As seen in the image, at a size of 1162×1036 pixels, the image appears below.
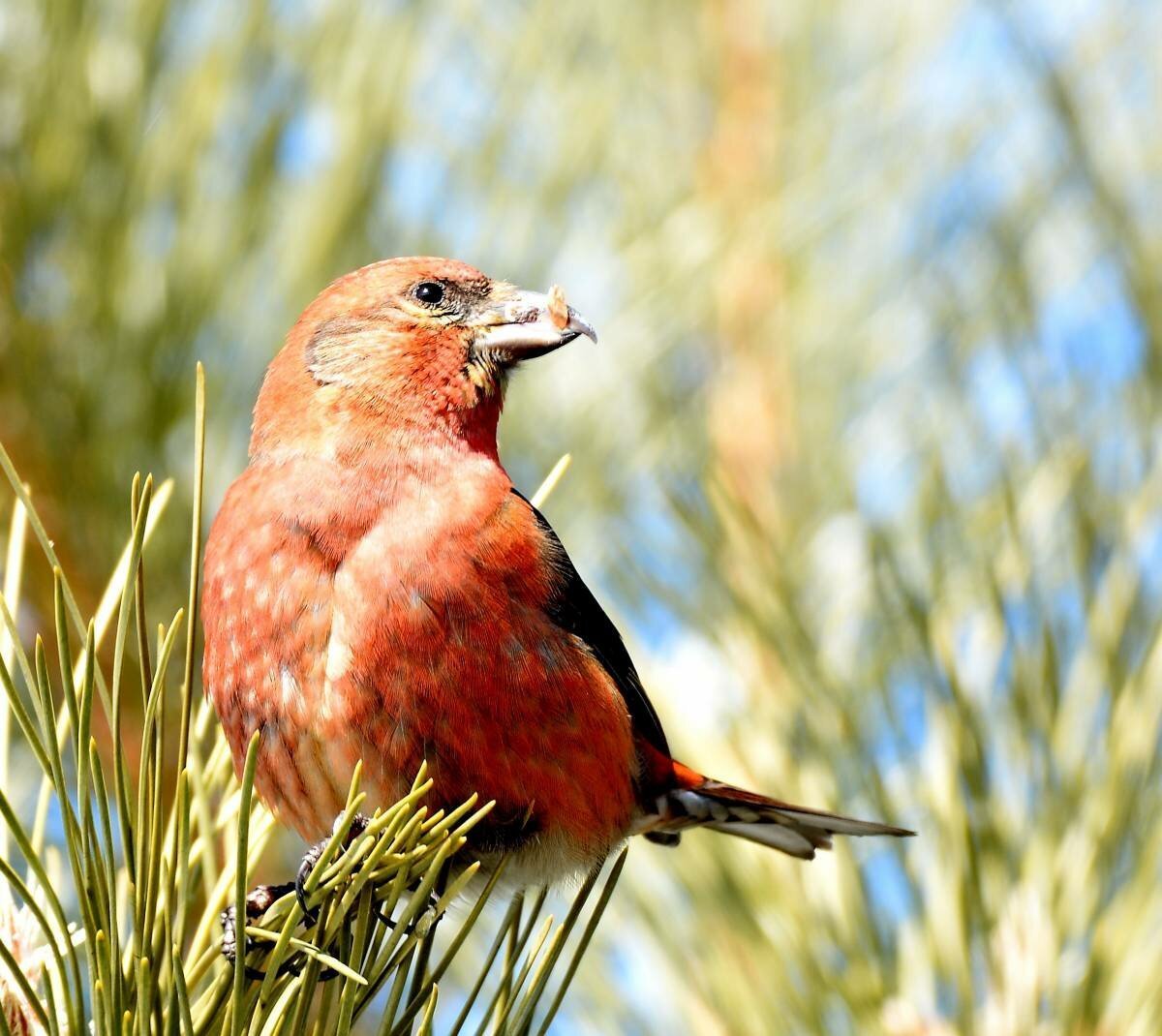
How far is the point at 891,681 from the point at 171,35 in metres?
1.50

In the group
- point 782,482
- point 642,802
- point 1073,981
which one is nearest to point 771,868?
point 1073,981

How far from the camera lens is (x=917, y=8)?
3.44 metres

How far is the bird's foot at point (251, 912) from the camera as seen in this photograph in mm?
1527

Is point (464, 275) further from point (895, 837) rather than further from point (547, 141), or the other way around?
point (895, 837)

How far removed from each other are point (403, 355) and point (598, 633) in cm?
61

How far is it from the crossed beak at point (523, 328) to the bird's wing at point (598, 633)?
0.28 m

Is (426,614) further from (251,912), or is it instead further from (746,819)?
(746,819)

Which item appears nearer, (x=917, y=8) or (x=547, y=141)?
(x=547, y=141)

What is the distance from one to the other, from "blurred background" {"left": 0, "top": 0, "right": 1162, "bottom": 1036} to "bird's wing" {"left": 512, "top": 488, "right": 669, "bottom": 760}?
0.07 meters

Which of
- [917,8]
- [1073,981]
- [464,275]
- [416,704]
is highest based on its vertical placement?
[917,8]

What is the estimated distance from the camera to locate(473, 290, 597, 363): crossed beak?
2619mm

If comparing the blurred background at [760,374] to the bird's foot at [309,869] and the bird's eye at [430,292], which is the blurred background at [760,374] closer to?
the bird's eye at [430,292]

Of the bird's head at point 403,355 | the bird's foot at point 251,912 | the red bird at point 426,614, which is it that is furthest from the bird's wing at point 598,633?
the bird's foot at point 251,912

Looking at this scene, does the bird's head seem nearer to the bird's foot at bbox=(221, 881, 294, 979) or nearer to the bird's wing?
the bird's wing
